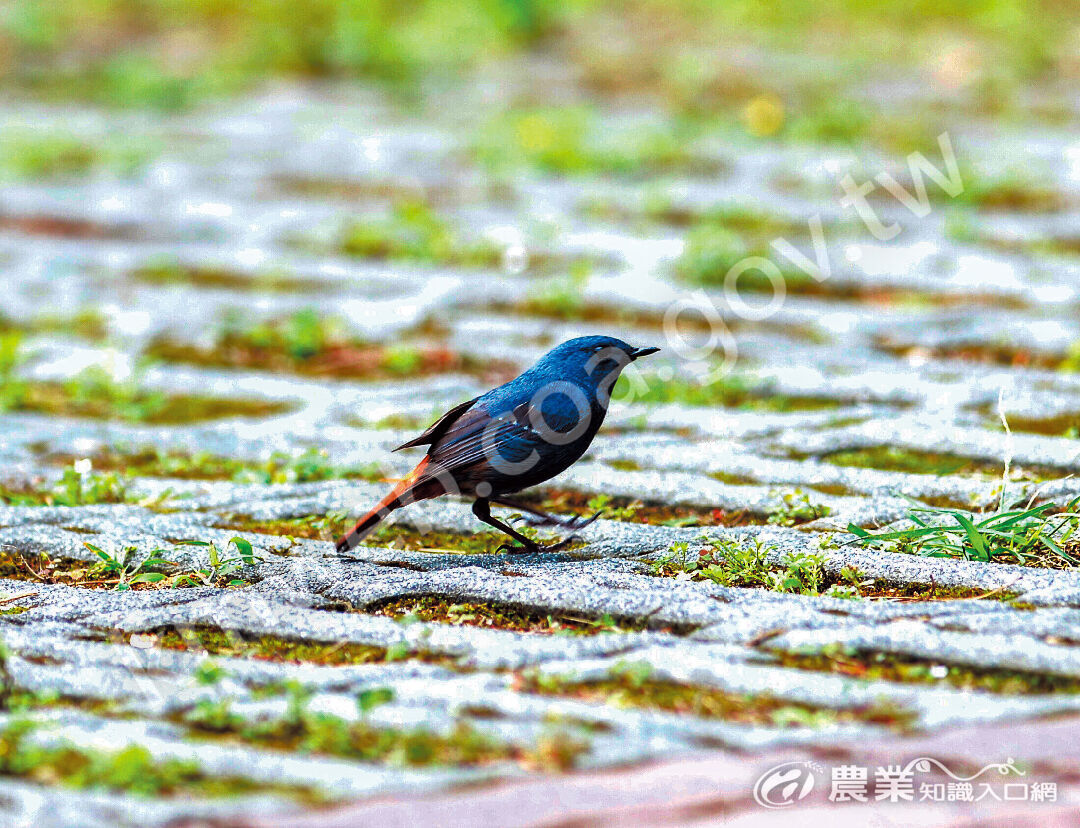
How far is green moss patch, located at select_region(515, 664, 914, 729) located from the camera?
252cm

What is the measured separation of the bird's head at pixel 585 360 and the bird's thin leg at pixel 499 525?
415 millimetres

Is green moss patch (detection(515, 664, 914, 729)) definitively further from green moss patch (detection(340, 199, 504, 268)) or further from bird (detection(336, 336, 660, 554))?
green moss patch (detection(340, 199, 504, 268))

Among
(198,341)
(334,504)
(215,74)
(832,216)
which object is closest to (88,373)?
(198,341)

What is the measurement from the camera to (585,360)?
3707 millimetres

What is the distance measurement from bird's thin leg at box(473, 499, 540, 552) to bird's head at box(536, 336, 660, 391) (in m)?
0.42

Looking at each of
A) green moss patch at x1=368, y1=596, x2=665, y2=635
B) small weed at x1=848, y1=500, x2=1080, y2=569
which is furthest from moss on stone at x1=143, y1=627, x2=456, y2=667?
small weed at x1=848, y1=500, x2=1080, y2=569

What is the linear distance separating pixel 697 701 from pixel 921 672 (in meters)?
0.48

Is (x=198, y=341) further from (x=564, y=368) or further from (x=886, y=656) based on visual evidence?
(x=886, y=656)

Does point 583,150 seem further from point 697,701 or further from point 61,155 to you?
point 697,701

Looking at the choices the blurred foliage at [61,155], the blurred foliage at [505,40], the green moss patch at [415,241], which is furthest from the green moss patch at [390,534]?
the blurred foliage at [505,40]

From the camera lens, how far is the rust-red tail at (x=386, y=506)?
3574 millimetres

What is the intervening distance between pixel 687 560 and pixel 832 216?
4170 mm

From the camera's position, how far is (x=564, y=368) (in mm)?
3695

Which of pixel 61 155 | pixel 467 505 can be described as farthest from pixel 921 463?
pixel 61 155
